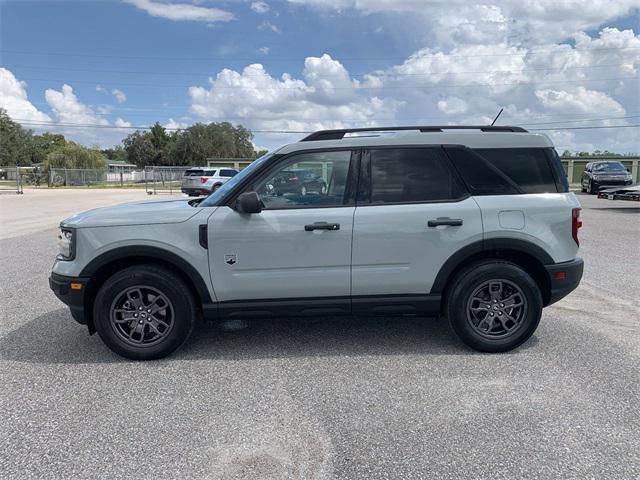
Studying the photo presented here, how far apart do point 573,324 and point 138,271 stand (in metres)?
4.21

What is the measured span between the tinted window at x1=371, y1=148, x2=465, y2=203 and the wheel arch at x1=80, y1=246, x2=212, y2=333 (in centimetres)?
164

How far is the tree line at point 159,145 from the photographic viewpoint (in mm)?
70625

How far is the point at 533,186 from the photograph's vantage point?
418cm

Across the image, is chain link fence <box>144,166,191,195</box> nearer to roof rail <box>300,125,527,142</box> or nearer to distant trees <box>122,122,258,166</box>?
distant trees <box>122,122,258,166</box>

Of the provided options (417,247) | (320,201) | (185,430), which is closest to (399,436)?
(185,430)

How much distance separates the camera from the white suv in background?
13.0 ft

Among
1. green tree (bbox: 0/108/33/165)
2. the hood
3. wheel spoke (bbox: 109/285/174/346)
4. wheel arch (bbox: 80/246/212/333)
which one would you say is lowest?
wheel spoke (bbox: 109/285/174/346)

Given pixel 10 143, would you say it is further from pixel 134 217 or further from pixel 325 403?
pixel 325 403

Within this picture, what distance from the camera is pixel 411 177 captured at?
13.6 feet

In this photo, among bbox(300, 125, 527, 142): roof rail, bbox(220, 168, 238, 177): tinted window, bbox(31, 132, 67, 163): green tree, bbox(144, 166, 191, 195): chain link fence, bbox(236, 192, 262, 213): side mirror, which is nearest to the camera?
bbox(236, 192, 262, 213): side mirror

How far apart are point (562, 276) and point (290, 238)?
2.34 metres

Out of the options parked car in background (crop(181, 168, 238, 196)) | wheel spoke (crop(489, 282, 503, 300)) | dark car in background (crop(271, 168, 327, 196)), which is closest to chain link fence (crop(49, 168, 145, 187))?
parked car in background (crop(181, 168, 238, 196))

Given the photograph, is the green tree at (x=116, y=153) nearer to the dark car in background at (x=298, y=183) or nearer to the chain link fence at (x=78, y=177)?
the chain link fence at (x=78, y=177)

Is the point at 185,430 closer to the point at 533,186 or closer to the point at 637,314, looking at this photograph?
the point at 533,186
